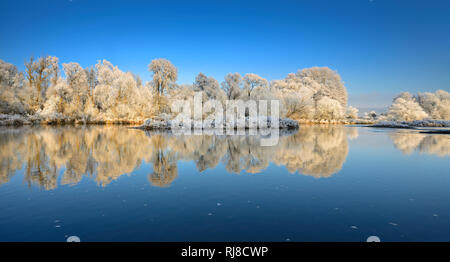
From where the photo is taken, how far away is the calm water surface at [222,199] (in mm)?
3760

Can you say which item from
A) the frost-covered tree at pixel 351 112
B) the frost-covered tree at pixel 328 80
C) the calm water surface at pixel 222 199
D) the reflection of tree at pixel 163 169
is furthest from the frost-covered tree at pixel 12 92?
the frost-covered tree at pixel 351 112

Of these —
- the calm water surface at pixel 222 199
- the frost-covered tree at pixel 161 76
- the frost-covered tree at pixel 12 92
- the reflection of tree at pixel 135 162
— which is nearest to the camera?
the calm water surface at pixel 222 199

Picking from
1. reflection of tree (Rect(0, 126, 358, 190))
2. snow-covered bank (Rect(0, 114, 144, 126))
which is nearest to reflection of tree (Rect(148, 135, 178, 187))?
reflection of tree (Rect(0, 126, 358, 190))

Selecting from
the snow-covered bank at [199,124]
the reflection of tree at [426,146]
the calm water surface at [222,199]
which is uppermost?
the snow-covered bank at [199,124]

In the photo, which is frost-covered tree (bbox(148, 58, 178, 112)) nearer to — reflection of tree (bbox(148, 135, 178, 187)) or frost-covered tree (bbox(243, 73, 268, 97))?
frost-covered tree (bbox(243, 73, 268, 97))

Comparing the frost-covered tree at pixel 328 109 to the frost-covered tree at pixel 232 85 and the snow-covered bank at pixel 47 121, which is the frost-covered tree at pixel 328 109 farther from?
the snow-covered bank at pixel 47 121

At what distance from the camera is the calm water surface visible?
376 centimetres

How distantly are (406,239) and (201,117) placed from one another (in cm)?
3244

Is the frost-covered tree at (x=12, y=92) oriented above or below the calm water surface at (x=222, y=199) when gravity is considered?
above

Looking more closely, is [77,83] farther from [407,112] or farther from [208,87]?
[407,112]

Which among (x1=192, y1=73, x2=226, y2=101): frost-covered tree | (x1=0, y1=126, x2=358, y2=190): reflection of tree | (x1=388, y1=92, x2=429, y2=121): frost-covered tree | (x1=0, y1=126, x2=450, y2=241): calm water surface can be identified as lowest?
(x1=0, y1=126, x2=450, y2=241): calm water surface

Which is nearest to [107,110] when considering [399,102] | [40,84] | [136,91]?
[136,91]

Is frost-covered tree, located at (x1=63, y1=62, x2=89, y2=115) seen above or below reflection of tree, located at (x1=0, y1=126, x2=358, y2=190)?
above

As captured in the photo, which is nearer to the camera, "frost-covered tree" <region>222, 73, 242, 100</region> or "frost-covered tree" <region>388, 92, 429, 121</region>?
"frost-covered tree" <region>222, 73, 242, 100</region>
